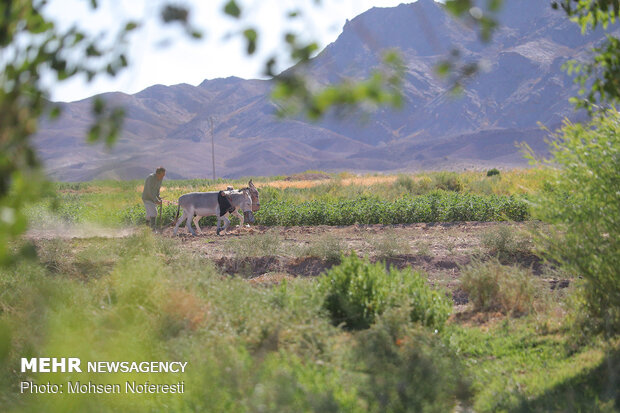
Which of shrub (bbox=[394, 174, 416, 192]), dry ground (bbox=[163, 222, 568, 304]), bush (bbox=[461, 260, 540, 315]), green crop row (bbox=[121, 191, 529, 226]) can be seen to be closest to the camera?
bush (bbox=[461, 260, 540, 315])

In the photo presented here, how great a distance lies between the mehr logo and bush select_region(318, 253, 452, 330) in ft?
8.38

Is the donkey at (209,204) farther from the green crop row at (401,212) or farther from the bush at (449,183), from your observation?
the bush at (449,183)

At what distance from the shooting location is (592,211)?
19.2 ft

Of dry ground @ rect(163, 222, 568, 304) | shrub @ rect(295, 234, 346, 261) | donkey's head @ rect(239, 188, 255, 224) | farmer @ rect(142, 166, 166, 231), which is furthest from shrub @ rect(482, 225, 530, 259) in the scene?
farmer @ rect(142, 166, 166, 231)

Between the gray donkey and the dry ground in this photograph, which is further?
the gray donkey

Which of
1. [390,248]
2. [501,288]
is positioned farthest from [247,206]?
[501,288]

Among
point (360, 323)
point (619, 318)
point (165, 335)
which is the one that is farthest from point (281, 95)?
point (619, 318)

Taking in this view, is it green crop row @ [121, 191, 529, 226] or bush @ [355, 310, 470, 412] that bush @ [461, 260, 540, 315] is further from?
green crop row @ [121, 191, 529, 226]

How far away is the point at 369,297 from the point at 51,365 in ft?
10.6

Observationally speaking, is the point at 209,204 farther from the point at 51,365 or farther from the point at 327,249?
the point at 51,365

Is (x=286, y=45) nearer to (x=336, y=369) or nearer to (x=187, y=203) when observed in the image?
(x=336, y=369)

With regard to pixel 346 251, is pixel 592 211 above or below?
above

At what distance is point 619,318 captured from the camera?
5.87 metres

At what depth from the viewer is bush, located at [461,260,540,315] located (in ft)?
24.9
